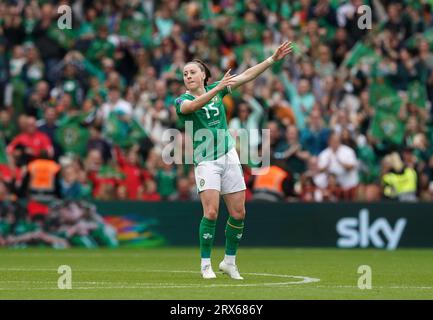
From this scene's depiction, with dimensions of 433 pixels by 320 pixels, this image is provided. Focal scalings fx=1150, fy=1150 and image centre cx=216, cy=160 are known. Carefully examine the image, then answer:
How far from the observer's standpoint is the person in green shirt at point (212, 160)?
14086mm

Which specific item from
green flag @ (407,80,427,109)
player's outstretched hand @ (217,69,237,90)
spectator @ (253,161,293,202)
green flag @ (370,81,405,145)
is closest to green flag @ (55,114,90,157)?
spectator @ (253,161,293,202)

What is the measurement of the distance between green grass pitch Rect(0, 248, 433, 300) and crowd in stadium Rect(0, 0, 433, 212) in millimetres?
1782

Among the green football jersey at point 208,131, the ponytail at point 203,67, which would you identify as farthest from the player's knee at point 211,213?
the ponytail at point 203,67

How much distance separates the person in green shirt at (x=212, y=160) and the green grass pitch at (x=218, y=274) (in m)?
0.47

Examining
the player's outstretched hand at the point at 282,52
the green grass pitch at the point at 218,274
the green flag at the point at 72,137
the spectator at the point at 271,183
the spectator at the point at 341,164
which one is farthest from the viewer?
the green flag at the point at 72,137

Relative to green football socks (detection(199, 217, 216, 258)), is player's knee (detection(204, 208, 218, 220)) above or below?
above

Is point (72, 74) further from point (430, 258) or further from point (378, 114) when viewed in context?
point (430, 258)

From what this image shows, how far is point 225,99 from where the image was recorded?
24.2m

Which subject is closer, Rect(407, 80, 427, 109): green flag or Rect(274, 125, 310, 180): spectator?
Rect(274, 125, 310, 180): spectator

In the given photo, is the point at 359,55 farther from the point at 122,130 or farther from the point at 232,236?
the point at 232,236

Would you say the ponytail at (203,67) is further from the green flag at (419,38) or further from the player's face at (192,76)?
the green flag at (419,38)

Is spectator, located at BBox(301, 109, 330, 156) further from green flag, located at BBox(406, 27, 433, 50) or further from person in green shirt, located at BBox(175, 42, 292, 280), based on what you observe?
person in green shirt, located at BBox(175, 42, 292, 280)

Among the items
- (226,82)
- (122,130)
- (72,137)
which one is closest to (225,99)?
(122,130)

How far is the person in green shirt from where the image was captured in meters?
14.1
